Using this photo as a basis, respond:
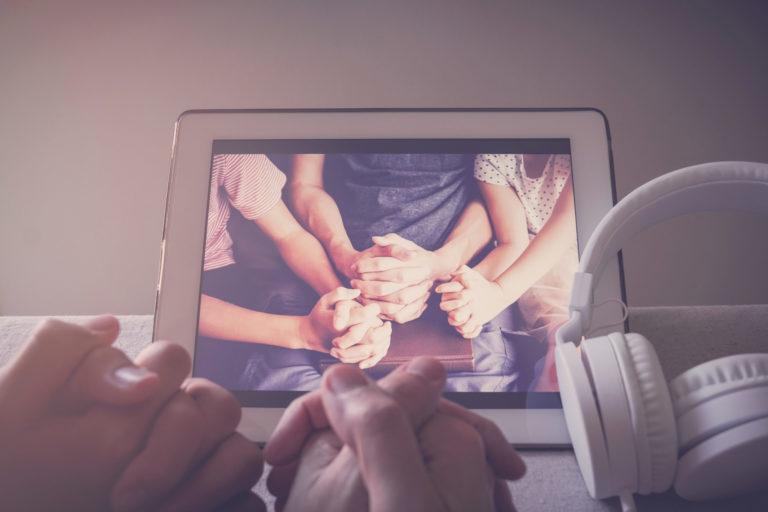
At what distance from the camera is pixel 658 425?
0.34 meters

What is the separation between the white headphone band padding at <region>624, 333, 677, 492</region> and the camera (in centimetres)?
34

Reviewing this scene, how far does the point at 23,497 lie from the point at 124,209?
0.98 meters

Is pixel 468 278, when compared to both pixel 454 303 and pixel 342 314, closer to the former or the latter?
pixel 454 303

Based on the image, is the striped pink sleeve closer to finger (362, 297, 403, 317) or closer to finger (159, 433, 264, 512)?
finger (362, 297, 403, 317)

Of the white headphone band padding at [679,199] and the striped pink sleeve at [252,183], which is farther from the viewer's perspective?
the striped pink sleeve at [252,183]

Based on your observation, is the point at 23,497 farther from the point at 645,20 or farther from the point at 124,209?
the point at 645,20

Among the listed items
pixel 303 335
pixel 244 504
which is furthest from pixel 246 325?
pixel 244 504

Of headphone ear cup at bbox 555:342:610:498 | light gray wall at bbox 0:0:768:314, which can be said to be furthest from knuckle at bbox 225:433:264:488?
light gray wall at bbox 0:0:768:314

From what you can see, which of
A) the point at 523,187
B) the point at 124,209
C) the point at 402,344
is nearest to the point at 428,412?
the point at 402,344

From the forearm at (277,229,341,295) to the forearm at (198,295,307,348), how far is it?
4cm

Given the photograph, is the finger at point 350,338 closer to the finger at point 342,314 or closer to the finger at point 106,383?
the finger at point 342,314

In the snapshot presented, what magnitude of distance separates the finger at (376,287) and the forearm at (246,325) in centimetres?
8

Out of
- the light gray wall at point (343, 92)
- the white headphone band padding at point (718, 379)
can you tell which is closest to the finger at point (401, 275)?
the white headphone band padding at point (718, 379)

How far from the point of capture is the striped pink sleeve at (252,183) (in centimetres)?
59
